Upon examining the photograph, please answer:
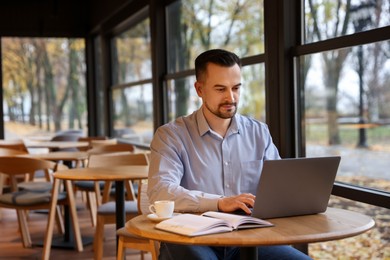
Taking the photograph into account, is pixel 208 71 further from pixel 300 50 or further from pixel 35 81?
pixel 35 81

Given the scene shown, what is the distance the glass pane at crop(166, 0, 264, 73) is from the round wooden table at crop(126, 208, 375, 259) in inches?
Result: 97.3

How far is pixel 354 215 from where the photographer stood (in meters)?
2.18

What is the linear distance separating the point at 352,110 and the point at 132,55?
4.94 meters

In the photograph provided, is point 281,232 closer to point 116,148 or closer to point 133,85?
point 116,148

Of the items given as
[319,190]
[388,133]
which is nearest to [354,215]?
[319,190]

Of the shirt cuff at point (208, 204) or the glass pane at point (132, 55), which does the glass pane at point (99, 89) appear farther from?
the shirt cuff at point (208, 204)

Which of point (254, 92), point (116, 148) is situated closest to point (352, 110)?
point (254, 92)

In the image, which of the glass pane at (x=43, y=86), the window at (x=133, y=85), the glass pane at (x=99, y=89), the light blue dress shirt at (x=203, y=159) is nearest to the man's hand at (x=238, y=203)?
the light blue dress shirt at (x=203, y=159)

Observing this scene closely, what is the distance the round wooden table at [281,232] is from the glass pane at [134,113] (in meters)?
5.28

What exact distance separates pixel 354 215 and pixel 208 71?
758 mm

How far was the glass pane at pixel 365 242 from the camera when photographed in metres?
3.29

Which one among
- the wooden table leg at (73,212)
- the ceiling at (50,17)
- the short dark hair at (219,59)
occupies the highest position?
the ceiling at (50,17)

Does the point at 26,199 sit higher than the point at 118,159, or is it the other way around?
the point at 118,159

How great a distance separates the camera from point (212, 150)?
2479 mm
